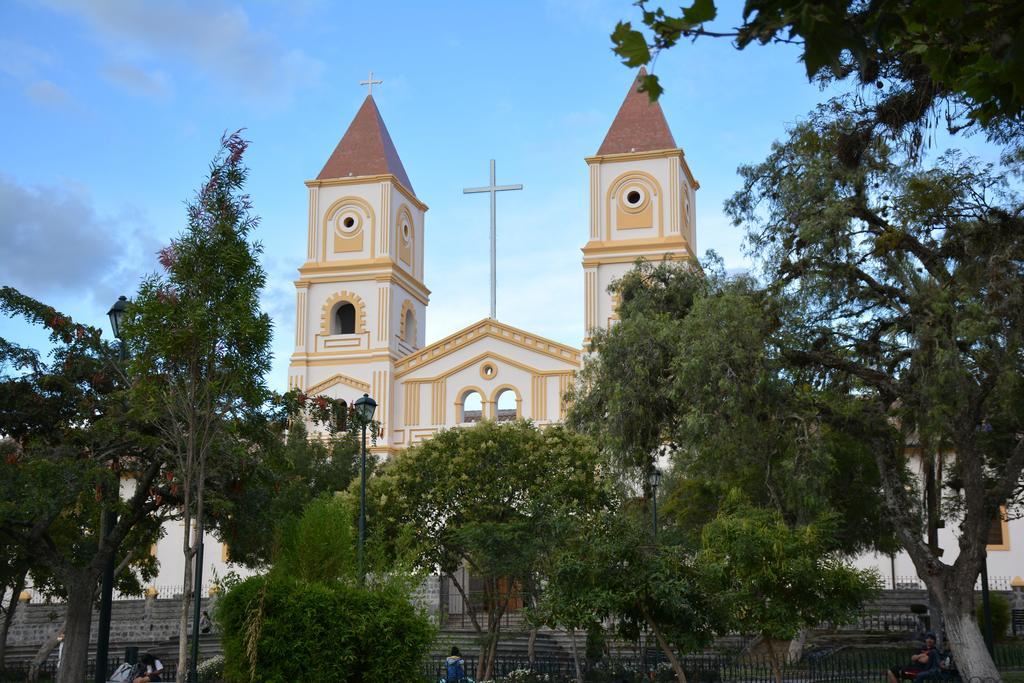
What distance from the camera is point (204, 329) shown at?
470 inches

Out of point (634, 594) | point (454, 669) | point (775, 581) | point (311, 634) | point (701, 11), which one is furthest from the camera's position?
point (454, 669)

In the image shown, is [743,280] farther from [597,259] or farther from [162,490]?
[597,259]

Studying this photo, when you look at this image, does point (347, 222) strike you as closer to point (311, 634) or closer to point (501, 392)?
point (501, 392)

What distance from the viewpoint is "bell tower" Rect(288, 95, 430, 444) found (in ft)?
151

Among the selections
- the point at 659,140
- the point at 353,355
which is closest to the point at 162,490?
the point at 353,355

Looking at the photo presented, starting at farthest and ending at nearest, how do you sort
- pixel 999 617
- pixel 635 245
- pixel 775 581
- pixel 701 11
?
pixel 635 245
pixel 999 617
pixel 775 581
pixel 701 11

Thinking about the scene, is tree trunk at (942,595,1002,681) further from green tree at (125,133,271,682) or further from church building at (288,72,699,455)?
church building at (288,72,699,455)

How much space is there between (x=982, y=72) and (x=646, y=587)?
32.7 ft

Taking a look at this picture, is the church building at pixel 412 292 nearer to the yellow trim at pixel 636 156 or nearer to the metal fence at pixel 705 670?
the yellow trim at pixel 636 156

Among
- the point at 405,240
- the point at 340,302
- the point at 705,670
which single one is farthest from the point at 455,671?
the point at 405,240

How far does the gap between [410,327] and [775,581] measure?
36.3 meters

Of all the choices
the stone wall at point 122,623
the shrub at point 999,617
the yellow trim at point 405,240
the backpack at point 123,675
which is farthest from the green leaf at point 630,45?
the yellow trim at point 405,240

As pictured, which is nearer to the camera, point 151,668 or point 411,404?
point 151,668

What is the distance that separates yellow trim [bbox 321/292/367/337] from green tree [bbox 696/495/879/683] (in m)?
33.2
